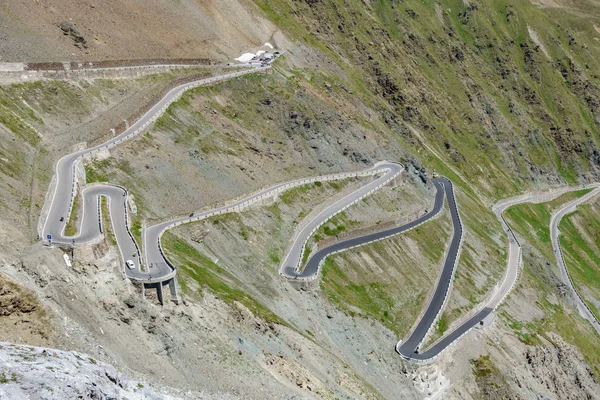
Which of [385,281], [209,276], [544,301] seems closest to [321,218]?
[385,281]

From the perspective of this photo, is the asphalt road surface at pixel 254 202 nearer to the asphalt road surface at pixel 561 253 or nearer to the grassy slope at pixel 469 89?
the grassy slope at pixel 469 89

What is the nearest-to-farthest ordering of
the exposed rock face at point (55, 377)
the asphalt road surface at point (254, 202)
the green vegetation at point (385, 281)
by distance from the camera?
the exposed rock face at point (55, 377) → the asphalt road surface at point (254, 202) → the green vegetation at point (385, 281)

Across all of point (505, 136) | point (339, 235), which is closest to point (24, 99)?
point (339, 235)

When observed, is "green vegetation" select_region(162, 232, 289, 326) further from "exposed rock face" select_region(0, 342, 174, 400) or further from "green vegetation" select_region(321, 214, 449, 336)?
"exposed rock face" select_region(0, 342, 174, 400)

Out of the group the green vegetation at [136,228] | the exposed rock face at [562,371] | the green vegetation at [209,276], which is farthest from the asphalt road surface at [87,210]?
the exposed rock face at [562,371]

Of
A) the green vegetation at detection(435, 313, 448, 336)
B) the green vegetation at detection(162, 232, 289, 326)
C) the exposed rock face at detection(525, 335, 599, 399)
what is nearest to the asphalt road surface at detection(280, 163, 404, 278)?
the green vegetation at detection(162, 232, 289, 326)

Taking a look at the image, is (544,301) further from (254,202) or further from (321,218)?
(254,202)

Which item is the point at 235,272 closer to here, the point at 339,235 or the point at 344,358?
the point at 344,358
